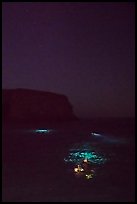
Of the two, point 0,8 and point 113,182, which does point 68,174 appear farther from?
point 0,8

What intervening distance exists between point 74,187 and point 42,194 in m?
2.94

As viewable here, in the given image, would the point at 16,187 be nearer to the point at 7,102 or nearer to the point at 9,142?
the point at 9,142

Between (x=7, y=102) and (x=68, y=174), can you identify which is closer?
(x=68, y=174)

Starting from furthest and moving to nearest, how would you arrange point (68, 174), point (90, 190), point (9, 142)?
point (9, 142) → point (68, 174) → point (90, 190)

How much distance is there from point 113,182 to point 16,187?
606 centimetres

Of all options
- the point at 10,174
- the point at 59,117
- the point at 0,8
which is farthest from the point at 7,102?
the point at 0,8

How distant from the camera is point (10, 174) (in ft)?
85.1

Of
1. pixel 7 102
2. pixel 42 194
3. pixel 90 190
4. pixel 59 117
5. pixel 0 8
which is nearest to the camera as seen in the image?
pixel 0 8

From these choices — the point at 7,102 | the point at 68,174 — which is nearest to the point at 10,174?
the point at 68,174

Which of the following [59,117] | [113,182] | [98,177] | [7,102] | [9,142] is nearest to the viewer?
[113,182]

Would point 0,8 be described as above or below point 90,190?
above

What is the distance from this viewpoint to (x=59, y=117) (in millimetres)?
119688

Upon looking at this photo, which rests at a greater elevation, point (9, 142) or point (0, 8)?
point (0, 8)

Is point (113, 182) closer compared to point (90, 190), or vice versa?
point (90, 190)
